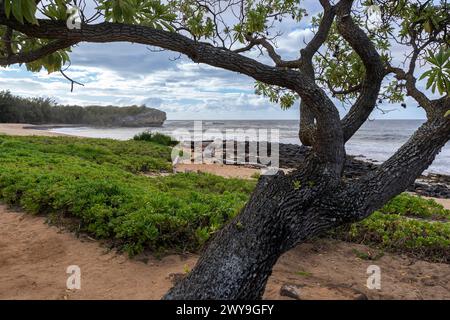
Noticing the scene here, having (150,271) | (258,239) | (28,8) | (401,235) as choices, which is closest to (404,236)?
(401,235)

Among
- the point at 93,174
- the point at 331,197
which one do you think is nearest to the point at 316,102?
the point at 331,197

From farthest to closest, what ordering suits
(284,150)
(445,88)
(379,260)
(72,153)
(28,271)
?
1. (284,150)
2. (72,153)
3. (379,260)
4. (28,271)
5. (445,88)

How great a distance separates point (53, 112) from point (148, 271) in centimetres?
4512

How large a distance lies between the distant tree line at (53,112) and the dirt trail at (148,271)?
3675 cm

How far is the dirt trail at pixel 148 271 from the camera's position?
362cm

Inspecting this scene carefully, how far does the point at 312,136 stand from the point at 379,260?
7.11 feet

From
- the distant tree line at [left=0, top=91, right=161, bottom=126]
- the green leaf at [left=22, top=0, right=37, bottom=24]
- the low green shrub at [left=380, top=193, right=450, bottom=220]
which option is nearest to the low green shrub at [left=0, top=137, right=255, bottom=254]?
the green leaf at [left=22, top=0, right=37, bottom=24]

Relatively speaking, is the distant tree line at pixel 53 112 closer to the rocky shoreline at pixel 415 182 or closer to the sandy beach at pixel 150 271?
the rocky shoreline at pixel 415 182

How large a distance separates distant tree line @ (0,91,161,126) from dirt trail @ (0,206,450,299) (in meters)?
36.8

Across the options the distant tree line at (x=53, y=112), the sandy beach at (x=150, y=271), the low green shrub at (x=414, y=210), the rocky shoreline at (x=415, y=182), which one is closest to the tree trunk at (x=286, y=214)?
the sandy beach at (x=150, y=271)

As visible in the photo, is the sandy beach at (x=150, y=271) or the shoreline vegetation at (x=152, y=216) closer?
the sandy beach at (x=150, y=271)

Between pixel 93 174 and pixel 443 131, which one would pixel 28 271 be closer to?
pixel 93 174

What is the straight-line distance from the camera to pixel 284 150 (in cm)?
2423

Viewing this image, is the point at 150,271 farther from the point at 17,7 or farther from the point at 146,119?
the point at 146,119
